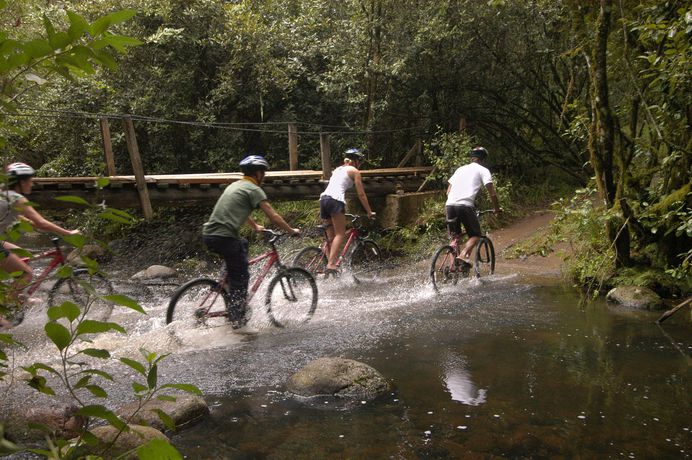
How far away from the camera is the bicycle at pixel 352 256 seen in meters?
9.70

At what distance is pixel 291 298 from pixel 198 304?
4.39 feet

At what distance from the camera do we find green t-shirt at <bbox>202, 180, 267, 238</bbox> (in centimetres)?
654

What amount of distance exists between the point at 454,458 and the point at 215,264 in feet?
35.0

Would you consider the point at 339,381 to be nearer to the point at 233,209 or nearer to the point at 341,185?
the point at 233,209

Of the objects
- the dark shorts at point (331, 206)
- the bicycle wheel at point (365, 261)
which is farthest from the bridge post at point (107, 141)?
the bicycle wheel at point (365, 261)

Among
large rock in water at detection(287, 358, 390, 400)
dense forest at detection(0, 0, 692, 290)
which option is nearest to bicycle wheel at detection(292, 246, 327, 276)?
dense forest at detection(0, 0, 692, 290)

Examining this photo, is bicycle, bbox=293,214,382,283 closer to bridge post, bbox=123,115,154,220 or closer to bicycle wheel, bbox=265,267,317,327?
bicycle wheel, bbox=265,267,317,327

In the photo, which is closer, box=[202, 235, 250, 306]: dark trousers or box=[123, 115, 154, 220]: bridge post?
box=[202, 235, 250, 306]: dark trousers

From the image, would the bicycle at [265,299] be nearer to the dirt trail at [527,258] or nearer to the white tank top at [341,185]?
the white tank top at [341,185]

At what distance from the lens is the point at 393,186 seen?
1382 centimetres

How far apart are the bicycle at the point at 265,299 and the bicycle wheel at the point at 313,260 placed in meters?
1.89

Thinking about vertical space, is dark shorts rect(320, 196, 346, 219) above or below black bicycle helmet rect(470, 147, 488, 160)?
below

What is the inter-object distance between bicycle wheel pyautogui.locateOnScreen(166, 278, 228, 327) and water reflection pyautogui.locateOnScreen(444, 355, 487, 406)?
2665mm

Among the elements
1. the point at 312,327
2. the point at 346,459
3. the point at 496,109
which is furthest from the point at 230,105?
the point at 346,459
